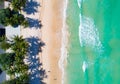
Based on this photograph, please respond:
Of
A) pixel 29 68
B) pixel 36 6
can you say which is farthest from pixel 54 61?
pixel 36 6

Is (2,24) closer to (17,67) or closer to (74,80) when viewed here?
(17,67)

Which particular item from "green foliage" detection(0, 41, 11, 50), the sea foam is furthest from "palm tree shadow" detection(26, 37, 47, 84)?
"green foliage" detection(0, 41, 11, 50)

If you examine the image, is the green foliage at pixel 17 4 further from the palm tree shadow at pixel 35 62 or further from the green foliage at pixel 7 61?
the green foliage at pixel 7 61

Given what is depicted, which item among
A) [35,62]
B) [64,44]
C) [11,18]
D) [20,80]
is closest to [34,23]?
[11,18]

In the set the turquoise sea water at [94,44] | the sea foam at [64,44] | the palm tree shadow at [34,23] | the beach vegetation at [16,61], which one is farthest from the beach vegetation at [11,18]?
the turquoise sea water at [94,44]

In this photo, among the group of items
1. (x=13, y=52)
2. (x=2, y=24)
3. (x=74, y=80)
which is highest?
(x=2, y=24)
